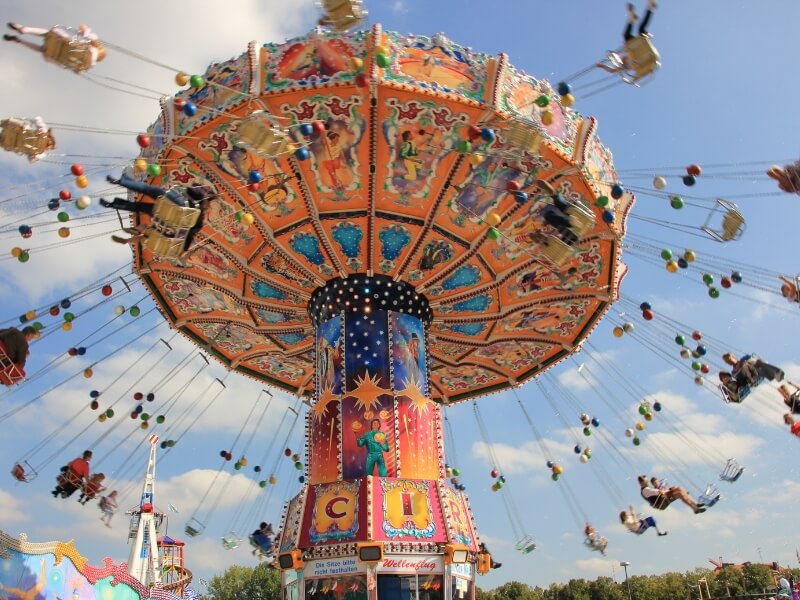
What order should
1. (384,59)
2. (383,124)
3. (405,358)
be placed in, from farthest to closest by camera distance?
(405,358)
(383,124)
(384,59)

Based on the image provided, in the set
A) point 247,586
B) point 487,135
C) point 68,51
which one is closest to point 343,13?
point 487,135

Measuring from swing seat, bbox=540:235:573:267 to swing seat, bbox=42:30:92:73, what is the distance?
750 centimetres

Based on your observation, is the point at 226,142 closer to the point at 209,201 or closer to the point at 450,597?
the point at 209,201

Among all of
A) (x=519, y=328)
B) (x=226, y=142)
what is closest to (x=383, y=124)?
(x=226, y=142)

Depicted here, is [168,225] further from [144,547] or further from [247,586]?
[247,586]

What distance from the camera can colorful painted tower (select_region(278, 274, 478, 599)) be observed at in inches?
466

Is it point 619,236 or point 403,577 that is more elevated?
point 619,236

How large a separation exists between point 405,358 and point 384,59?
233 inches

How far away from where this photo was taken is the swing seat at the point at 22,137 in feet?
34.1

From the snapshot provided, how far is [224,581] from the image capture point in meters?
53.0

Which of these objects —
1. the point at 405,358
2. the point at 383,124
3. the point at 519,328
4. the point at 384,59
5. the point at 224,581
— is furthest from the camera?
the point at 224,581

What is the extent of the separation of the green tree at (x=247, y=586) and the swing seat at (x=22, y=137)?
154 ft

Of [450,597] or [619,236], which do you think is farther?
[619,236]

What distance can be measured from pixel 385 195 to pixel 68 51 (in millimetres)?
5657
